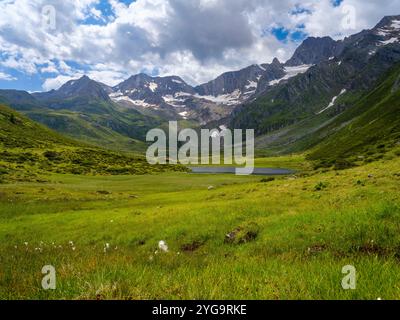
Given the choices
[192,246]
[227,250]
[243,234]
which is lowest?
[192,246]

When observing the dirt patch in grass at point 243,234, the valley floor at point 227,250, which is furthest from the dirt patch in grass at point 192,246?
the dirt patch in grass at point 243,234

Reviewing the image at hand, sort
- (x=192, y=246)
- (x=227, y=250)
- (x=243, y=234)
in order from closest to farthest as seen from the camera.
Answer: (x=227, y=250) < (x=243, y=234) < (x=192, y=246)

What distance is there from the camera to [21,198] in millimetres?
53188

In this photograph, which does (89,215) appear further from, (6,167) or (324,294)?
(6,167)

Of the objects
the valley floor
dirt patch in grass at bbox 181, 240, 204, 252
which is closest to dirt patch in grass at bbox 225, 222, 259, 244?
the valley floor

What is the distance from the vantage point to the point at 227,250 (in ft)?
59.6

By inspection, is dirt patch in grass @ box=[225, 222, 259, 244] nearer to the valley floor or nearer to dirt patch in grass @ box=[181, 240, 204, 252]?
the valley floor

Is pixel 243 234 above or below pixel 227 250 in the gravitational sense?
above

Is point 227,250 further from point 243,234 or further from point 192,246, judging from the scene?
point 192,246

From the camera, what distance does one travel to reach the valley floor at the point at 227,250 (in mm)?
5836

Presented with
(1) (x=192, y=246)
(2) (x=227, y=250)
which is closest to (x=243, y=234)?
(2) (x=227, y=250)

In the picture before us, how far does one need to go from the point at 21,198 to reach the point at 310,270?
54.6 m

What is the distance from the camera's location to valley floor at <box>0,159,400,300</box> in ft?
19.1
